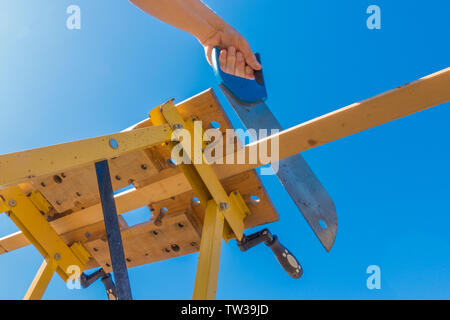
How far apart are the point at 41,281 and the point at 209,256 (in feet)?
2.85

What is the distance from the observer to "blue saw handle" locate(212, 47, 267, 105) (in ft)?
5.01

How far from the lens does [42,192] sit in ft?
6.54

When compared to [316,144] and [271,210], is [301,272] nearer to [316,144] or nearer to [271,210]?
[271,210]

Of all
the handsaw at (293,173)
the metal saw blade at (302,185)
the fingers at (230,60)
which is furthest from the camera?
the metal saw blade at (302,185)

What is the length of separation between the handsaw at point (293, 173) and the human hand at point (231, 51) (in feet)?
0.21

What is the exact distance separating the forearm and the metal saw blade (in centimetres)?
31

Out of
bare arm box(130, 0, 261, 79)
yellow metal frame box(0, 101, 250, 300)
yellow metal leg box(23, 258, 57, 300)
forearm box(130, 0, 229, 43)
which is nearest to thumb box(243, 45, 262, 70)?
bare arm box(130, 0, 261, 79)

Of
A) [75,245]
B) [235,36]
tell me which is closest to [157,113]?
[235,36]

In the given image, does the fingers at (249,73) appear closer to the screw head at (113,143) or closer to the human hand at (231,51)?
the human hand at (231,51)

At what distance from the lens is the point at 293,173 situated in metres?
1.83

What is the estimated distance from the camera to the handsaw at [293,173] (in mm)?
1658

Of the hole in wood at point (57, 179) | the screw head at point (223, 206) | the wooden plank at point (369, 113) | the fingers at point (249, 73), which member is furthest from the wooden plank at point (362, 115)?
the hole in wood at point (57, 179)

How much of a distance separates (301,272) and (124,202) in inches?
35.5

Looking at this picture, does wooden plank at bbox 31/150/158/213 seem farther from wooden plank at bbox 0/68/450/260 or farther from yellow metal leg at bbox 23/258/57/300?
yellow metal leg at bbox 23/258/57/300
